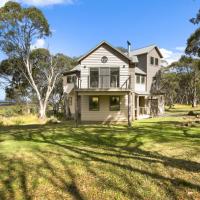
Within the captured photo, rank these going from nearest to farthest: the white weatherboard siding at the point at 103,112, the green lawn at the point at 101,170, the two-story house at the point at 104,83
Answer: the green lawn at the point at 101,170 < the two-story house at the point at 104,83 < the white weatherboard siding at the point at 103,112

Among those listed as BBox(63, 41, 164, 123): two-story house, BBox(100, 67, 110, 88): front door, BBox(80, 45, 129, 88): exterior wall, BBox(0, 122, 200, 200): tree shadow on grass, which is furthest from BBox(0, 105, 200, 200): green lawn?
BBox(80, 45, 129, 88): exterior wall

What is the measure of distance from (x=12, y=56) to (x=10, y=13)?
5524 mm

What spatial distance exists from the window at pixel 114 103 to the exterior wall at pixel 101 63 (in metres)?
1.90

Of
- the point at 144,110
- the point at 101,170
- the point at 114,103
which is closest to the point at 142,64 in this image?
the point at 144,110

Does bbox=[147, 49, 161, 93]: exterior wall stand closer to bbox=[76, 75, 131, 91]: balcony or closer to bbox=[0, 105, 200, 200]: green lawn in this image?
bbox=[76, 75, 131, 91]: balcony

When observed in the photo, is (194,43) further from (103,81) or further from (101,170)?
Result: (101,170)

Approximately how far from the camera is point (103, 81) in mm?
23969

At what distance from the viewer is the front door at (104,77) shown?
78.4ft

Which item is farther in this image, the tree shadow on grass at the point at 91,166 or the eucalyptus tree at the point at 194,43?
the eucalyptus tree at the point at 194,43

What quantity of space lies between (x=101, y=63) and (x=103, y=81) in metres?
1.75

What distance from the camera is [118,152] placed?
974cm

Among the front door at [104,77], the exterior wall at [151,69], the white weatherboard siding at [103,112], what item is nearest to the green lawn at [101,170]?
the front door at [104,77]

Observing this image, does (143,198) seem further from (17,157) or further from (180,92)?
(180,92)

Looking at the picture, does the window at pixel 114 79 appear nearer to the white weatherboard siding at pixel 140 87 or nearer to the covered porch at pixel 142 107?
the covered porch at pixel 142 107
